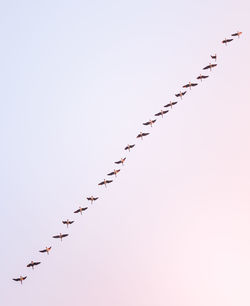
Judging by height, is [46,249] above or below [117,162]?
below

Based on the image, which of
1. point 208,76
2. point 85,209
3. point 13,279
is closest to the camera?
point 13,279

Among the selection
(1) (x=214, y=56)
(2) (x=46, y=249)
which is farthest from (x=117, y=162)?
(1) (x=214, y=56)

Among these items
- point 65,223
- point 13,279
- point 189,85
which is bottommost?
point 13,279

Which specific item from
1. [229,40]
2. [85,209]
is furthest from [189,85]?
[85,209]

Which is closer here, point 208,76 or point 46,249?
point 46,249

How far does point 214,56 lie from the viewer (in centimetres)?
16375

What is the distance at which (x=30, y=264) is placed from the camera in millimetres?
146625

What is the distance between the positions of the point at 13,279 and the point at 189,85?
9002cm

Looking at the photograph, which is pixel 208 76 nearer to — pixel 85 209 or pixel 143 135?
pixel 143 135

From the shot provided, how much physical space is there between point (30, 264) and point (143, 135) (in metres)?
58.3

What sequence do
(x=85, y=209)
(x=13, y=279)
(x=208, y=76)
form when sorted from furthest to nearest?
1. (x=208, y=76)
2. (x=85, y=209)
3. (x=13, y=279)

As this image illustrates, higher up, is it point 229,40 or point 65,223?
point 229,40

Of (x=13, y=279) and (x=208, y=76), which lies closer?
(x=13, y=279)

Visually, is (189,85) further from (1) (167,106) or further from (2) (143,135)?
(2) (143,135)
